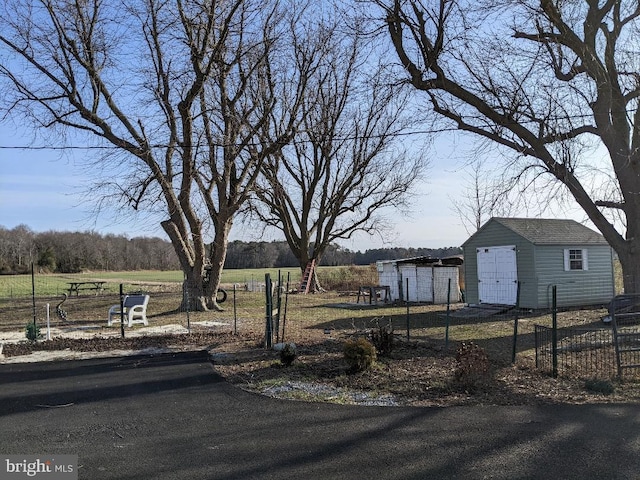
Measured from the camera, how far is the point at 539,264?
18.1 metres

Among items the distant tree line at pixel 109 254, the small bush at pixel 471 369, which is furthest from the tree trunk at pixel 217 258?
the distant tree line at pixel 109 254

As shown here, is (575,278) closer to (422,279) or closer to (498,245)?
(498,245)

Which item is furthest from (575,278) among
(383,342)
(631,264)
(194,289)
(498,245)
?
(194,289)

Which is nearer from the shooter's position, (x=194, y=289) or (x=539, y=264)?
(x=539, y=264)

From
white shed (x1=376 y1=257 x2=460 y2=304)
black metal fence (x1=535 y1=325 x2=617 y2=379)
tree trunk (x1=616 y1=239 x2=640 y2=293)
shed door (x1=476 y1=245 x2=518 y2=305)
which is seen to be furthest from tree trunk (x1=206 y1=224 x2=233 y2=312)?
tree trunk (x1=616 y1=239 x2=640 y2=293)

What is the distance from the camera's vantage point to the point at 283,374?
834cm

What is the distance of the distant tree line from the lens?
232ft

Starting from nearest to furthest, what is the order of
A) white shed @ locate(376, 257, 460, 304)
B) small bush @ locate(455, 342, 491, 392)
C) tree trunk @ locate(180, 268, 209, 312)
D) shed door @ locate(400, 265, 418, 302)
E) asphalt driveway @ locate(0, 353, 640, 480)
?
1. asphalt driveway @ locate(0, 353, 640, 480)
2. small bush @ locate(455, 342, 491, 392)
3. tree trunk @ locate(180, 268, 209, 312)
4. white shed @ locate(376, 257, 460, 304)
5. shed door @ locate(400, 265, 418, 302)

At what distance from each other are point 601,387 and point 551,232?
13621 millimetres

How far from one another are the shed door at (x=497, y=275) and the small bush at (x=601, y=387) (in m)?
11.6

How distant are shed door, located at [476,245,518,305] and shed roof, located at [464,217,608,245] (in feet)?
2.71

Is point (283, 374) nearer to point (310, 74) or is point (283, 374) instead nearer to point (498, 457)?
point (498, 457)

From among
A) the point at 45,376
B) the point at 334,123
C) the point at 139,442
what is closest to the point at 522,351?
the point at 139,442

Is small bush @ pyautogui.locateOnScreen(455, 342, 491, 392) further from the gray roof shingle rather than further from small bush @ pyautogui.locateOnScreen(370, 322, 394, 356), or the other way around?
the gray roof shingle
